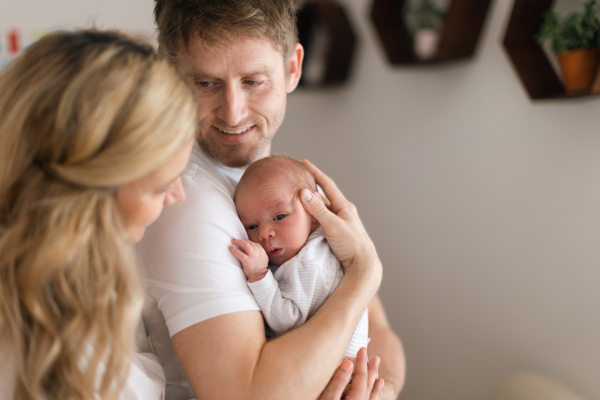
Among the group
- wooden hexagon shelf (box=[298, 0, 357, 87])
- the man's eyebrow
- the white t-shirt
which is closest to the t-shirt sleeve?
the white t-shirt

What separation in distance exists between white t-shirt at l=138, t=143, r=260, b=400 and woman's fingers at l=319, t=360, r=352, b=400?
0.23 metres

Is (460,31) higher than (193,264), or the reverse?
(460,31)

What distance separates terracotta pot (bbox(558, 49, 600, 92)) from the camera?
143cm

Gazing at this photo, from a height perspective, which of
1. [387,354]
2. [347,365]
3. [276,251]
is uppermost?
[276,251]

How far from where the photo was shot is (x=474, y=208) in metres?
2.04

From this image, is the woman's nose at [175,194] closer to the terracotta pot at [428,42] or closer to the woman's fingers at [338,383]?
the woman's fingers at [338,383]

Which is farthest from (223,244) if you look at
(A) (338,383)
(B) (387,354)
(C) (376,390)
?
(B) (387,354)

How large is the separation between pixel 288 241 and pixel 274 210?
90 mm

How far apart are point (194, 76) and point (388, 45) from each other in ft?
4.18

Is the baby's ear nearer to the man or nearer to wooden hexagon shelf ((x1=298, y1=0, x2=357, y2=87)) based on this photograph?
the man

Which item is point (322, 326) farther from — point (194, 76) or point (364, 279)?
point (194, 76)

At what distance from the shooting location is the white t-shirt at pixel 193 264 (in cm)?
102

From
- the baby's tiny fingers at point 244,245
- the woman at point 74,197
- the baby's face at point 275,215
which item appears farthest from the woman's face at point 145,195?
the baby's face at point 275,215

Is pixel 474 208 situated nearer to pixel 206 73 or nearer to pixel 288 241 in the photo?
pixel 288 241
